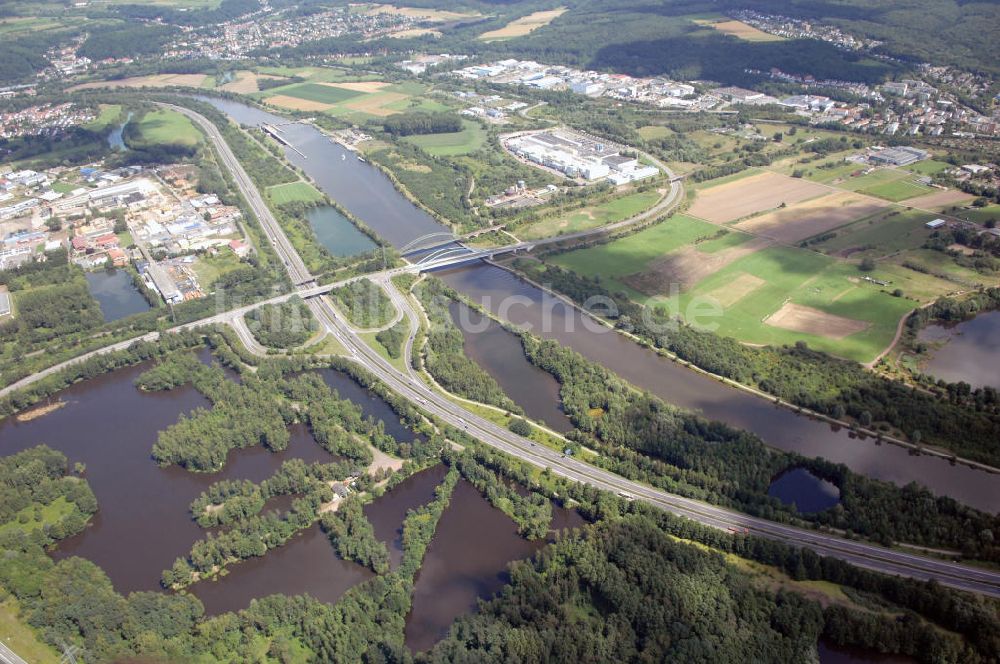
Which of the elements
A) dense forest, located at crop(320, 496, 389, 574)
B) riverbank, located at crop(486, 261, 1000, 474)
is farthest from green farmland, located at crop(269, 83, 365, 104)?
dense forest, located at crop(320, 496, 389, 574)

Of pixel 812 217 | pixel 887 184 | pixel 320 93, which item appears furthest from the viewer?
pixel 320 93

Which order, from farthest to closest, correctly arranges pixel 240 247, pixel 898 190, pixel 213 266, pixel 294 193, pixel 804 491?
pixel 294 193
pixel 898 190
pixel 240 247
pixel 213 266
pixel 804 491

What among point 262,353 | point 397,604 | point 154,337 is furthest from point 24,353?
point 397,604

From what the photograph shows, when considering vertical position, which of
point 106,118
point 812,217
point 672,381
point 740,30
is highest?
point 740,30

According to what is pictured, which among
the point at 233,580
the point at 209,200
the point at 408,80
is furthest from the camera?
the point at 408,80

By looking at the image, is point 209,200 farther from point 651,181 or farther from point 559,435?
point 559,435

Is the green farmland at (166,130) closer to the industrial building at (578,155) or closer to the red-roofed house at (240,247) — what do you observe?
the red-roofed house at (240,247)

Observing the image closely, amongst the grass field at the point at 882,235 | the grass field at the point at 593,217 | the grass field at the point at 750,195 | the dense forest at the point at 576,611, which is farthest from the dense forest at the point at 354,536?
the grass field at the point at 750,195

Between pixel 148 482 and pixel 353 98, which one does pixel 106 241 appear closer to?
pixel 148 482

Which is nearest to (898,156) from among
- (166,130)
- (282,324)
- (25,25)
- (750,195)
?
(750,195)
